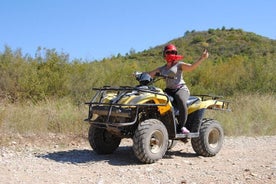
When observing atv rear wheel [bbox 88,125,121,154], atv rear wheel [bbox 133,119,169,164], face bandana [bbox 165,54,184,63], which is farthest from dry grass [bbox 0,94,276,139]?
face bandana [bbox 165,54,184,63]

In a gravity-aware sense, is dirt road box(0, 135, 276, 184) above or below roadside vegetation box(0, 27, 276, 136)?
below

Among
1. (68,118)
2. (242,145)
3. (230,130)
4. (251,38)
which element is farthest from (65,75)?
(251,38)

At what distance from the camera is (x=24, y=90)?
15562 mm

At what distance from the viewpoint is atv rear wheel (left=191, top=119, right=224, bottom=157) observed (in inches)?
329

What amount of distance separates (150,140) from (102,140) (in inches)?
43.4

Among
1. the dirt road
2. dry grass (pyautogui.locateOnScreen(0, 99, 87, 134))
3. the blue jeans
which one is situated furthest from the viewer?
dry grass (pyautogui.locateOnScreen(0, 99, 87, 134))

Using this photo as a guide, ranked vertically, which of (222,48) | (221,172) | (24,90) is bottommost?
(221,172)

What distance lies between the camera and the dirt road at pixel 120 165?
21.3 feet

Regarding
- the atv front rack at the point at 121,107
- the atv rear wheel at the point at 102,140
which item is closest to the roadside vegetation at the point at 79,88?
the atv rear wheel at the point at 102,140

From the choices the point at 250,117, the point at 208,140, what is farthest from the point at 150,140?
the point at 250,117

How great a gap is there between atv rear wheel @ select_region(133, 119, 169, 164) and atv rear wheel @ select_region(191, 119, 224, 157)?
3.21 ft

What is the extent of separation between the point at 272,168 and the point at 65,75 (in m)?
10.7

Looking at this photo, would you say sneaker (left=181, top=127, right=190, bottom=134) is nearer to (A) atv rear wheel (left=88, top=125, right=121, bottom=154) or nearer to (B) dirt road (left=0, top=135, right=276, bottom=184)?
(B) dirt road (left=0, top=135, right=276, bottom=184)

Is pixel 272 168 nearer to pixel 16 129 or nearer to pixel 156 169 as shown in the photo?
pixel 156 169
